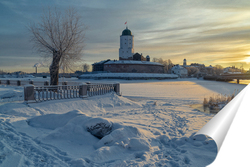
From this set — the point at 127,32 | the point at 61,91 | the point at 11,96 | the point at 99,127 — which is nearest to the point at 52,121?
the point at 99,127

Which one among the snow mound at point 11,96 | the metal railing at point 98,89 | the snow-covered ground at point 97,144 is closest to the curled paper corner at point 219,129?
the snow-covered ground at point 97,144

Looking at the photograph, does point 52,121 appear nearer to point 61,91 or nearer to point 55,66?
point 61,91

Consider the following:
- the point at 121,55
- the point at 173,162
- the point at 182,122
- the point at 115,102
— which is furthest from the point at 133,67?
the point at 173,162

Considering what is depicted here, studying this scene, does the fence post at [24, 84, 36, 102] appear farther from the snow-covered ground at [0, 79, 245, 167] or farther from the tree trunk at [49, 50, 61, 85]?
the tree trunk at [49, 50, 61, 85]

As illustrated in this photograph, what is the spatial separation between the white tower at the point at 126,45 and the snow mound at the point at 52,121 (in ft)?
224

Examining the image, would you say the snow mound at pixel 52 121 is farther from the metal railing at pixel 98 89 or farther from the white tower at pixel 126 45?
the white tower at pixel 126 45

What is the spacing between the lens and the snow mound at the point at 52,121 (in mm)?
7100

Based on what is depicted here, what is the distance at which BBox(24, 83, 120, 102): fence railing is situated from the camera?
34.8 ft

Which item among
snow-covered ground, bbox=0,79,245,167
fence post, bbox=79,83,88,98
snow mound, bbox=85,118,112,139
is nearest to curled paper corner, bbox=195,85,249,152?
snow-covered ground, bbox=0,79,245,167

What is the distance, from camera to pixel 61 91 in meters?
12.8

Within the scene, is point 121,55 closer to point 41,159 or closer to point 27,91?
point 27,91

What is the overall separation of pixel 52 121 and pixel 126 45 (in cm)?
6959

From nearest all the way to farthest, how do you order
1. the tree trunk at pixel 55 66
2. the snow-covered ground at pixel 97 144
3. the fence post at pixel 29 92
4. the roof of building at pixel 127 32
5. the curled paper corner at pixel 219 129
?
the curled paper corner at pixel 219 129 → the snow-covered ground at pixel 97 144 → the fence post at pixel 29 92 → the tree trunk at pixel 55 66 → the roof of building at pixel 127 32

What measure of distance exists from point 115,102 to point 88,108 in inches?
102
